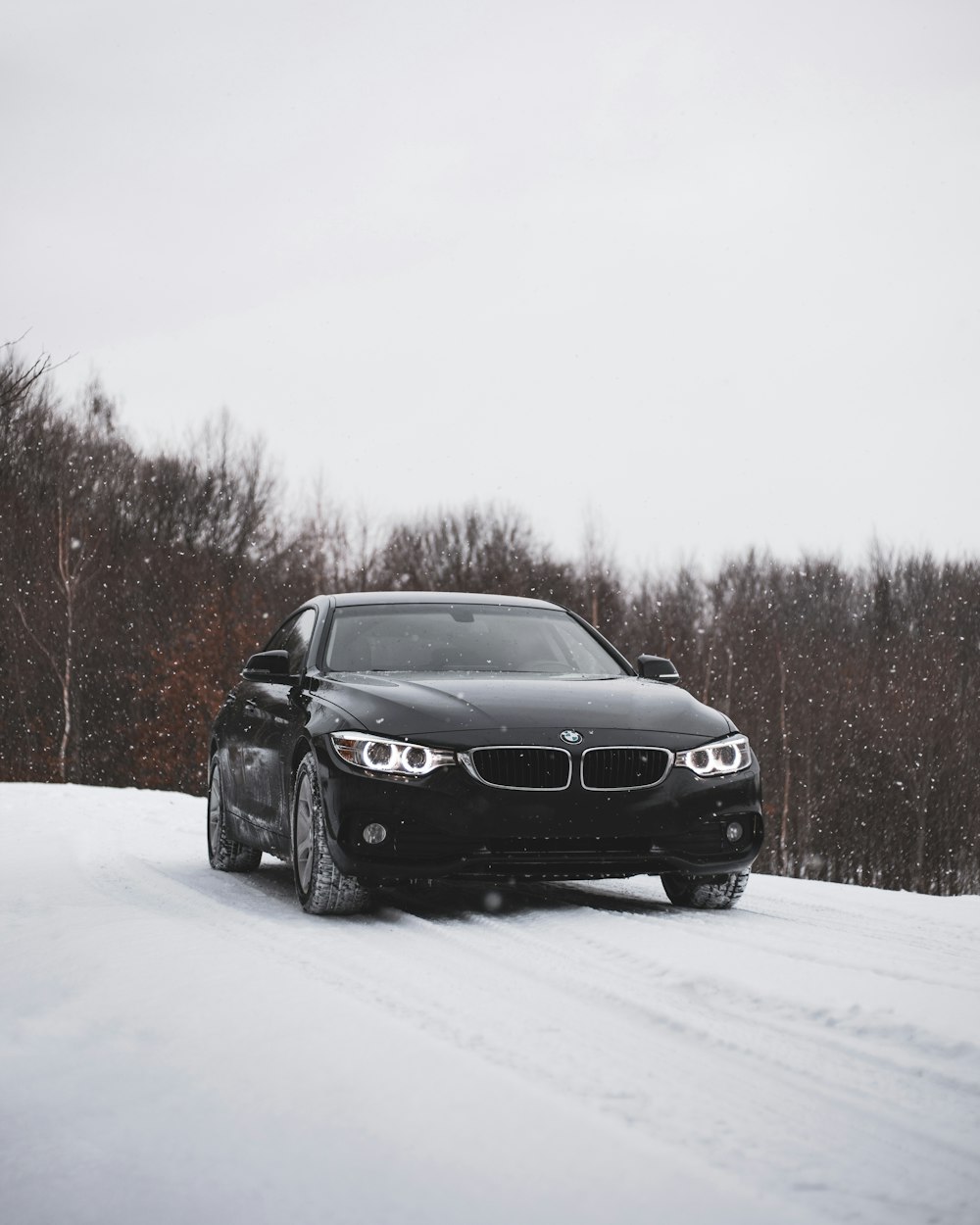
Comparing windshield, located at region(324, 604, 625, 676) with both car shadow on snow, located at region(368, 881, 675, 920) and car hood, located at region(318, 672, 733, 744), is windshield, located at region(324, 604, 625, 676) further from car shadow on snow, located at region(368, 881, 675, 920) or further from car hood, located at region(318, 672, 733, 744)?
car shadow on snow, located at region(368, 881, 675, 920)

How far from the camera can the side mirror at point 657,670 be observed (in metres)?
7.95

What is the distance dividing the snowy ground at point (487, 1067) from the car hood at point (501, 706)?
0.84 metres

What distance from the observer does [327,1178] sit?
2.89 m

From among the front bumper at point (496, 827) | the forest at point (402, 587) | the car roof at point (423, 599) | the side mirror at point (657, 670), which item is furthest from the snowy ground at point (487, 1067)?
the forest at point (402, 587)

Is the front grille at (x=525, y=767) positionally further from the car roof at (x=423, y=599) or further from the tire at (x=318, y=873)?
the car roof at (x=423, y=599)

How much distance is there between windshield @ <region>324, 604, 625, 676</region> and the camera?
7609 millimetres

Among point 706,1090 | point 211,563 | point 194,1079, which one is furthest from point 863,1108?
point 211,563

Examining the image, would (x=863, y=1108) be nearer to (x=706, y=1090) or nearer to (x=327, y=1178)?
(x=706, y=1090)

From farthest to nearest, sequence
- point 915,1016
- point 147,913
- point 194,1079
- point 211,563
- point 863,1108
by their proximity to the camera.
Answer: point 211,563
point 147,913
point 915,1016
point 194,1079
point 863,1108

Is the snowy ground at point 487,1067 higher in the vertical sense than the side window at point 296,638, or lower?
lower

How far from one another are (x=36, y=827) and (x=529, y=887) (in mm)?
5502

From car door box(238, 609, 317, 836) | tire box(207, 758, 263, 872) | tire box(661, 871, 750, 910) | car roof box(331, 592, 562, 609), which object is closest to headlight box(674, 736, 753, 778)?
tire box(661, 871, 750, 910)

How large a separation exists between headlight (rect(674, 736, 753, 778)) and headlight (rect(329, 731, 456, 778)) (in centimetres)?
109

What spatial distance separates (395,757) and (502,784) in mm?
478
